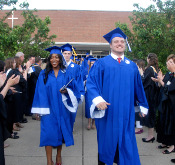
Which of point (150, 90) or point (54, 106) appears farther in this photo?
point (150, 90)

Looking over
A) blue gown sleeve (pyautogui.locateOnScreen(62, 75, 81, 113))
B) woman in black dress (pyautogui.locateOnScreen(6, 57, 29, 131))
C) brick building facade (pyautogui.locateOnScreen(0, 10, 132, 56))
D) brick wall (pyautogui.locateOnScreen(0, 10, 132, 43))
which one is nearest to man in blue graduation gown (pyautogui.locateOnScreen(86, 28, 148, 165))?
blue gown sleeve (pyautogui.locateOnScreen(62, 75, 81, 113))

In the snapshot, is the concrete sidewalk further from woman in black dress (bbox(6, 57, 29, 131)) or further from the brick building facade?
the brick building facade

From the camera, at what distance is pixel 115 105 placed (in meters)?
3.17

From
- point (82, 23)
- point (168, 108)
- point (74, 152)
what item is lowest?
point (74, 152)

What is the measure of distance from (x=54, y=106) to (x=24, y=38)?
5941 millimetres

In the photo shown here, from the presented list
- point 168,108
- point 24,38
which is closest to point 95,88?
point 168,108

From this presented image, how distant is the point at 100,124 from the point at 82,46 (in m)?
18.2

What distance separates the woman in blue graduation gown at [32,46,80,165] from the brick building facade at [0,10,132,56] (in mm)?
16943

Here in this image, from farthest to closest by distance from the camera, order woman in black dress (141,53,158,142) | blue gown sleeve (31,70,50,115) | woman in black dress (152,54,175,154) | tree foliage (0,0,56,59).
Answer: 1. tree foliage (0,0,56,59)
2. woman in black dress (141,53,158,142)
3. woman in black dress (152,54,175,154)
4. blue gown sleeve (31,70,50,115)

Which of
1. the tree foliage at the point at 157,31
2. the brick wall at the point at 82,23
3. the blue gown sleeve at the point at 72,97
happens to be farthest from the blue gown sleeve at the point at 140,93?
the brick wall at the point at 82,23

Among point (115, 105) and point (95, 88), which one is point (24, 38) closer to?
point (95, 88)

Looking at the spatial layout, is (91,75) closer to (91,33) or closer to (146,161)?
(146,161)

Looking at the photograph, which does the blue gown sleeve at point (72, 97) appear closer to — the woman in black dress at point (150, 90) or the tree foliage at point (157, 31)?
the woman in black dress at point (150, 90)

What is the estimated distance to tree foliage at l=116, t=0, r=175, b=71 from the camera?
24.4 ft
